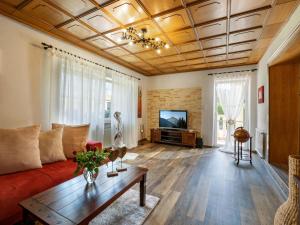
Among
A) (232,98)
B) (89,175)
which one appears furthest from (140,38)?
(232,98)

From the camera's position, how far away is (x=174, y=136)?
5.31m

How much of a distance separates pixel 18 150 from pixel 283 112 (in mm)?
4379

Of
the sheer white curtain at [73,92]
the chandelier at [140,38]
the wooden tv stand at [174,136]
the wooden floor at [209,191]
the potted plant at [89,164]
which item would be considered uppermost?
the chandelier at [140,38]

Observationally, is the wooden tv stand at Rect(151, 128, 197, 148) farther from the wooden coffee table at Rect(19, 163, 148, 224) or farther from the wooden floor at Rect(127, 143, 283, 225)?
the wooden coffee table at Rect(19, 163, 148, 224)

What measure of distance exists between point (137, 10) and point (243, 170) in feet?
11.3

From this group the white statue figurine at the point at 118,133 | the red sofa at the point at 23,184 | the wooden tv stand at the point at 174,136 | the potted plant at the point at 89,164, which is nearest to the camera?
the red sofa at the point at 23,184

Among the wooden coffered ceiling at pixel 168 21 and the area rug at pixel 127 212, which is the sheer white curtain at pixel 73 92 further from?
the area rug at pixel 127 212

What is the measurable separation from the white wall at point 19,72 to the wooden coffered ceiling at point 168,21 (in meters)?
0.20

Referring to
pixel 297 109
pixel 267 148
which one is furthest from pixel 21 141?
pixel 297 109

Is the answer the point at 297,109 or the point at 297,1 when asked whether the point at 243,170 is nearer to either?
the point at 297,109

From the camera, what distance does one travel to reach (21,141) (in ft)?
6.33

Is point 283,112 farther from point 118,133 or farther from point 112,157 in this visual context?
point 118,133

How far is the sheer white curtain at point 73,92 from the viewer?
2879mm

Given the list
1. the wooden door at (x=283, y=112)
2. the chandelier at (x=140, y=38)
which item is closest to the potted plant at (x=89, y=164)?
the chandelier at (x=140, y=38)
